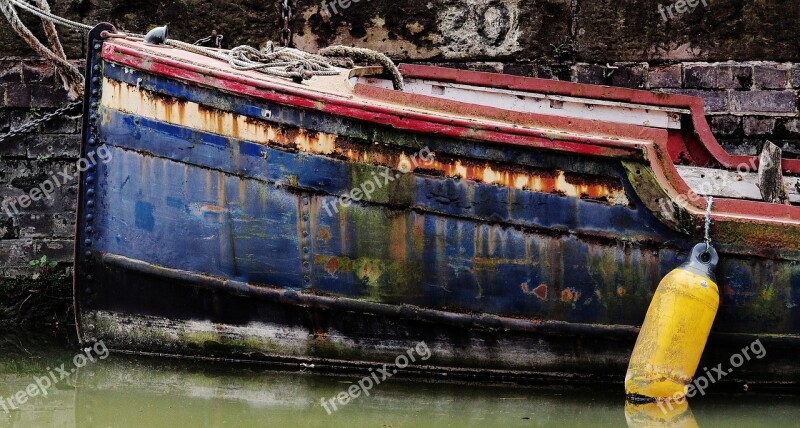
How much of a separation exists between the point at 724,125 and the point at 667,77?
0.51 m

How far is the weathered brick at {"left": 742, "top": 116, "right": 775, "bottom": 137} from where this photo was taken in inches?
290

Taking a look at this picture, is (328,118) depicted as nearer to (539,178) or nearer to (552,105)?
(539,178)

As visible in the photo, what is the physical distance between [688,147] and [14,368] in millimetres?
4234

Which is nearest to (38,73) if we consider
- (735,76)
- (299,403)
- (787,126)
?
(299,403)

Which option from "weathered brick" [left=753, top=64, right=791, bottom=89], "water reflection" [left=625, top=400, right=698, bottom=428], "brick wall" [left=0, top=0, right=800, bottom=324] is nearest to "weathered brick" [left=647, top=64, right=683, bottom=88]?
"brick wall" [left=0, top=0, right=800, bottom=324]

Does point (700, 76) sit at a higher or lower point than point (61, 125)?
higher

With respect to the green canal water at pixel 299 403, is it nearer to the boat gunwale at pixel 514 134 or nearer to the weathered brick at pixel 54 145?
the boat gunwale at pixel 514 134

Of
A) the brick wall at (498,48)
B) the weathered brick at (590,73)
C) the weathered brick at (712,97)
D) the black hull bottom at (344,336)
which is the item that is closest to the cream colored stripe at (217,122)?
the black hull bottom at (344,336)

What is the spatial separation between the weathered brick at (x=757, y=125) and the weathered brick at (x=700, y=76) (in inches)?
13.0

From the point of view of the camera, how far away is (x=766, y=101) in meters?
7.34

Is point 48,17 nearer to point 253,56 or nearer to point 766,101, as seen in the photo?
point 253,56

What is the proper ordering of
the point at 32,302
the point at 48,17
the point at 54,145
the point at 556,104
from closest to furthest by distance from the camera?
the point at 48,17, the point at 556,104, the point at 32,302, the point at 54,145

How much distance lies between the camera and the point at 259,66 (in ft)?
18.9

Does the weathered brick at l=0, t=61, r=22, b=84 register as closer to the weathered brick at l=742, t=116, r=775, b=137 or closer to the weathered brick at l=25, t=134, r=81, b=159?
the weathered brick at l=25, t=134, r=81, b=159
